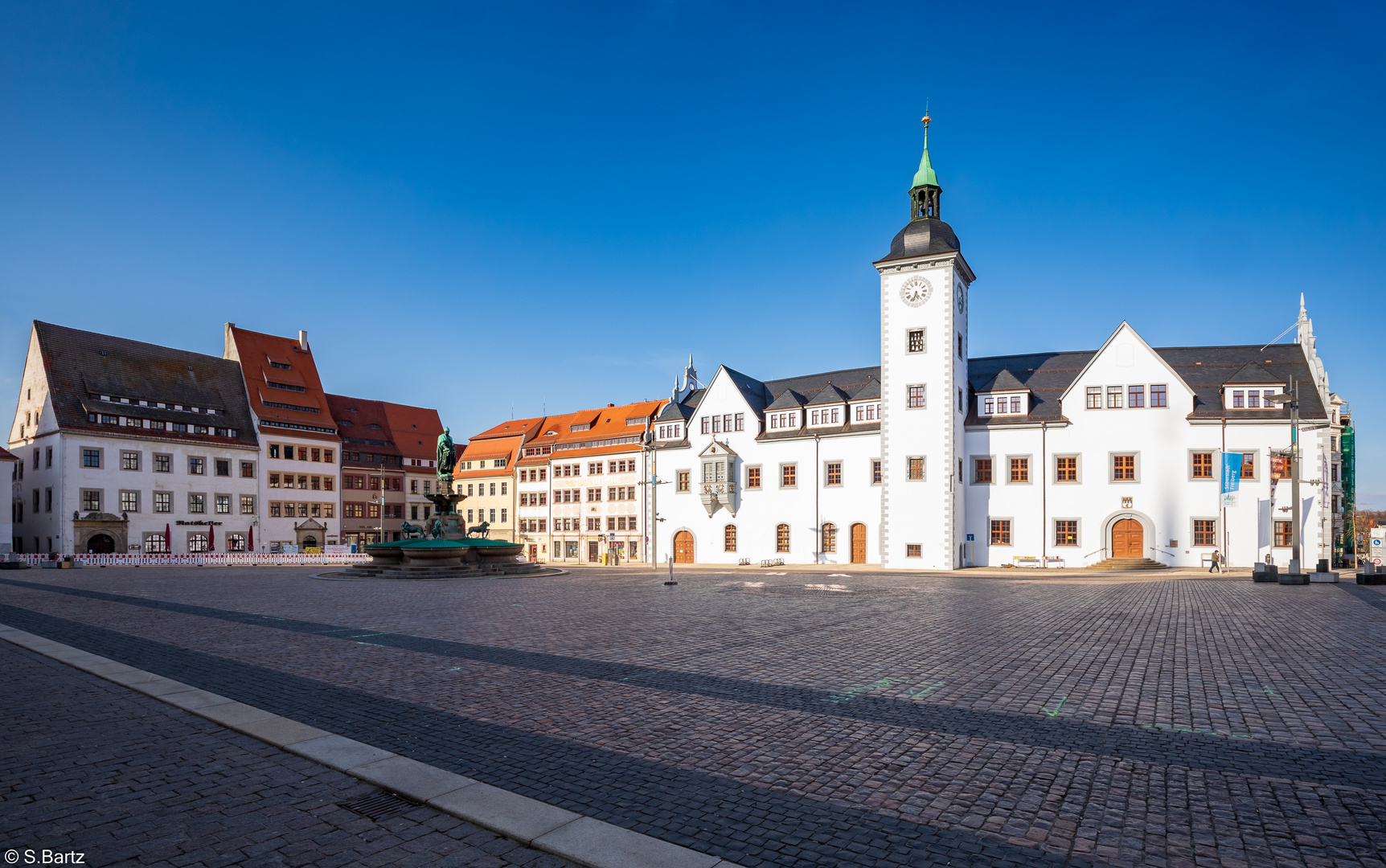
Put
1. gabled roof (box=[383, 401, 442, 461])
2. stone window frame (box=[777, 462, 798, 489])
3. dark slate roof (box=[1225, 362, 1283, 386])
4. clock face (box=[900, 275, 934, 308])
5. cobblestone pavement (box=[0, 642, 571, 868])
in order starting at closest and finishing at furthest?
cobblestone pavement (box=[0, 642, 571, 868])
dark slate roof (box=[1225, 362, 1283, 386])
clock face (box=[900, 275, 934, 308])
stone window frame (box=[777, 462, 798, 489])
gabled roof (box=[383, 401, 442, 461])

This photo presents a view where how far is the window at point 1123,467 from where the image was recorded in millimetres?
42812

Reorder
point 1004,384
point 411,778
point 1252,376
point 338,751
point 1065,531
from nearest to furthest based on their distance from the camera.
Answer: point 411,778 < point 338,751 < point 1252,376 < point 1065,531 < point 1004,384

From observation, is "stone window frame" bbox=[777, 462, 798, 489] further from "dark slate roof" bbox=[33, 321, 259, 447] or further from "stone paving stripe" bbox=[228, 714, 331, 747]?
"dark slate roof" bbox=[33, 321, 259, 447]

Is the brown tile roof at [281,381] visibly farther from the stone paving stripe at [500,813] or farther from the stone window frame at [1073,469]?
the stone paving stripe at [500,813]

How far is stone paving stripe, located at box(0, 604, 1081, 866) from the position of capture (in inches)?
191

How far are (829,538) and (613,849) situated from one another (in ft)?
150

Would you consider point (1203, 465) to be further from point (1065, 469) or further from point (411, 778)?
point (411, 778)

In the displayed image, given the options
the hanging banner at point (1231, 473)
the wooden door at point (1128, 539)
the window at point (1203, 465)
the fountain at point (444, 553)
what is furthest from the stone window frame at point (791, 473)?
the hanging banner at point (1231, 473)

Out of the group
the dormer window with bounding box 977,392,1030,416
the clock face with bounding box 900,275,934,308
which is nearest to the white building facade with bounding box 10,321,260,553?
the clock face with bounding box 900,275,934,308

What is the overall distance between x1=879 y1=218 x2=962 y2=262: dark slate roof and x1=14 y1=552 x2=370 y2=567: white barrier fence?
39.1 m

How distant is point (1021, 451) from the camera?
4512 cm

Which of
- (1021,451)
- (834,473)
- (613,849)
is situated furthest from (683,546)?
(613,849)

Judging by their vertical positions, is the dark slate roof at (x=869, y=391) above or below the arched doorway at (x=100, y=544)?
above

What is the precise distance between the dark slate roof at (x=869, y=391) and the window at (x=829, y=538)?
8.38 metres
